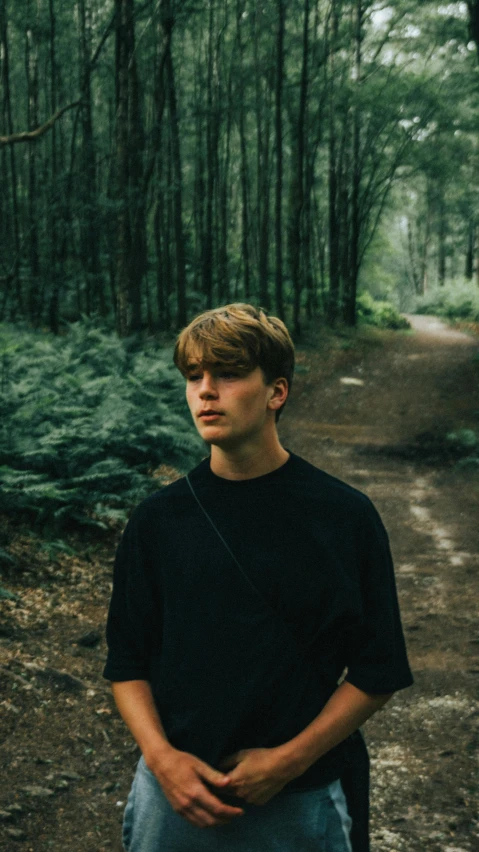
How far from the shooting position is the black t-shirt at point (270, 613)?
5.54 feet

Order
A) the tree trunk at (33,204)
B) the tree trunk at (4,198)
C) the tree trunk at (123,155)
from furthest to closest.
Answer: the tree trunk at (33,204) < the tree trunk at (4,198) < the tree trunk at (123,155)

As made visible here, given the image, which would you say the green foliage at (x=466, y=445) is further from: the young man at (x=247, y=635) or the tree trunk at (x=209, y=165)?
the tree trunk at (x=209, y=165)

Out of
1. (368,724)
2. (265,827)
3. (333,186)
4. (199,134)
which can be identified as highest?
(199,134)

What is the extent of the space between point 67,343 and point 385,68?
59.3ft

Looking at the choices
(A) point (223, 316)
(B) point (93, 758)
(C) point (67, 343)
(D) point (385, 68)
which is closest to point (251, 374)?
(A) point (223, 316)

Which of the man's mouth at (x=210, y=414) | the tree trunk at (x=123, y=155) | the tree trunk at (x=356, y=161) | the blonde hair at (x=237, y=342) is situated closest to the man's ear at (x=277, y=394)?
the blonde hair at (x=237, y=342)

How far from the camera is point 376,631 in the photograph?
1.73m

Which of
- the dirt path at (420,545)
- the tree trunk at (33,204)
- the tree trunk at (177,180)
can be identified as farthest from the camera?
the tree trunk at (33,204)

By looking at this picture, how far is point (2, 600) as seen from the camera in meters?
6.05

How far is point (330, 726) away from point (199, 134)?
23275 millimetres

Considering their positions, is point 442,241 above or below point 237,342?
above

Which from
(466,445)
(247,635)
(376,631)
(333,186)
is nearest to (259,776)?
(247,635)

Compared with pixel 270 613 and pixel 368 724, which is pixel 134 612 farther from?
pixel 368 724

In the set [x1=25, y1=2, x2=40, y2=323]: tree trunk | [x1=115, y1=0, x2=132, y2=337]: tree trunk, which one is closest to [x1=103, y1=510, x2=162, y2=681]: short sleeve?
[x1=115, y1=0, x2=132, y2=337]: tree trunk
